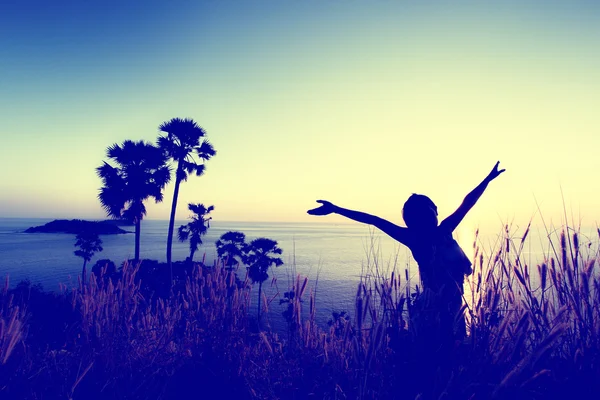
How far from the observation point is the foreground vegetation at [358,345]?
6.19 feet

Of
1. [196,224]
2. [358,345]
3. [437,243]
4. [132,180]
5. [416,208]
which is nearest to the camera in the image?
[358,345]

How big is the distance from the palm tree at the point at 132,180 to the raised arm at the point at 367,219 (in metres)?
22.6

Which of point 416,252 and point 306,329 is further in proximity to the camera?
point 306,329

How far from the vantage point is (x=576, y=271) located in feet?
7.02

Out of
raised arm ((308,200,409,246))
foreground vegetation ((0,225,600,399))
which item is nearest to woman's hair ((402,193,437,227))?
raised arm ((308,200,409,246))

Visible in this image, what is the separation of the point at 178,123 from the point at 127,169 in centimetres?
468

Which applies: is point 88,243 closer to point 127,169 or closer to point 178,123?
point 127,169

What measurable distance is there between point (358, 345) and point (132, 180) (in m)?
24.6

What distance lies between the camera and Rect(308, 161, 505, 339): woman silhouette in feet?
7.17

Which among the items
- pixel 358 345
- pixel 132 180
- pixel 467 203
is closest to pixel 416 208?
pixel 467 203

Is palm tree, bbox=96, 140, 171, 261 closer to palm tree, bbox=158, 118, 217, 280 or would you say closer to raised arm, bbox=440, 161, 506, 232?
palm tree, bbox=158, 118, 217, 280

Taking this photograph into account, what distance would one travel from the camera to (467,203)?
303 cm

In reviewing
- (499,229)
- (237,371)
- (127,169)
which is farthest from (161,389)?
(127,169)

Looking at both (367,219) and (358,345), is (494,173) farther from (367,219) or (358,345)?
(358,345)
